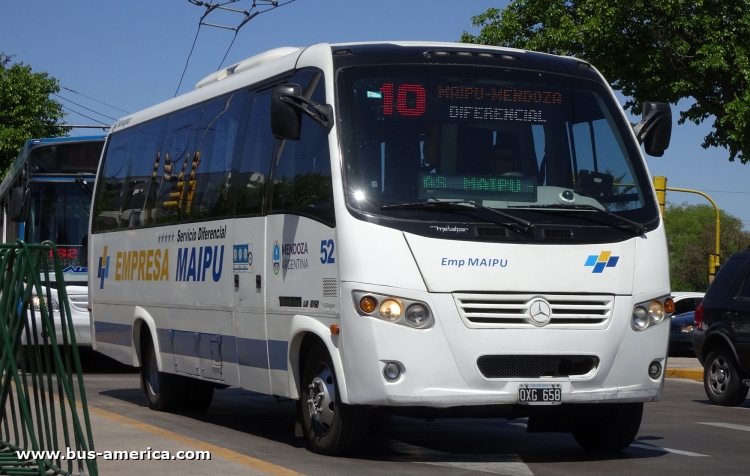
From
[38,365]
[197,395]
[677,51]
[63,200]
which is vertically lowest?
[197,395]

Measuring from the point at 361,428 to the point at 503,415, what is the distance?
1.02 m

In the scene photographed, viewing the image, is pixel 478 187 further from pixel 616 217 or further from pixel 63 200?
pixel 63 200

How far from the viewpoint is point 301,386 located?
31.4 ft

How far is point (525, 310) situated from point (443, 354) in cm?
68

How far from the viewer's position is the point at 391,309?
8.51 m

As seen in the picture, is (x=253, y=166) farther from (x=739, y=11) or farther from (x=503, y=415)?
(x=739, y=11)

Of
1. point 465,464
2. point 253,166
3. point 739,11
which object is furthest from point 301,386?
point 739,11

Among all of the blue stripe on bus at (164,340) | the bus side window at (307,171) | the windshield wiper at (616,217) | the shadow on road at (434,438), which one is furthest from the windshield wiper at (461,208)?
the blue stripe on bus at (164,340)

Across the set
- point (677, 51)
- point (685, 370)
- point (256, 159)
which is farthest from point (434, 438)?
point (677, 51)

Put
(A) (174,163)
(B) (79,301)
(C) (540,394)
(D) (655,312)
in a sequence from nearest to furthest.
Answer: (C) (540,394) < (D) (655,312) < (A) (174,163) < (B) (79,301)

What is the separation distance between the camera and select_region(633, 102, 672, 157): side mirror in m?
9.83

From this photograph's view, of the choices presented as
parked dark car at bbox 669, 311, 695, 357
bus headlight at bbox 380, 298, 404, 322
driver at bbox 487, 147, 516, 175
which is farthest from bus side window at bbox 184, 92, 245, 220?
parked dark car at bbox 669, 311, 695, 357

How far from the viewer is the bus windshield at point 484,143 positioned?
894 cm

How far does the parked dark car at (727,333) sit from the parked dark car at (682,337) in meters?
11.5
